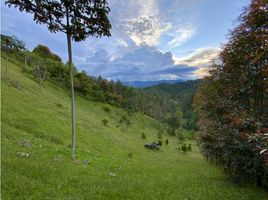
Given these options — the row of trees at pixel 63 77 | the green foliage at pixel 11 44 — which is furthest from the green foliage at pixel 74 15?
the green foliage at pixel 11 44

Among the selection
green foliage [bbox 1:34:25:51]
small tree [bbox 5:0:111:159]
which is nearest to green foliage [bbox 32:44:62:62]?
green foliage [bbox 1:34:25:51]

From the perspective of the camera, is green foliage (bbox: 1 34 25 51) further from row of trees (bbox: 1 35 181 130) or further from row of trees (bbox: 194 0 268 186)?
row of trees (bbox: 194 0 268 186)

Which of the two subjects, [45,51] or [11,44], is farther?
[45,51]

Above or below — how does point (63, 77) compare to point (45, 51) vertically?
below

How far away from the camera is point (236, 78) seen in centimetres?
1762

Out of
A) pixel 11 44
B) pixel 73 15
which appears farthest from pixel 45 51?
pixel 73 15

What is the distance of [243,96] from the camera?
56.4ft

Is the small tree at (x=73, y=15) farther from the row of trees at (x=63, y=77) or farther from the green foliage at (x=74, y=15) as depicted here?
the row of trees at (x=63, y=77)

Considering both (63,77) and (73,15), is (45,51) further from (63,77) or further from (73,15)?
(73,15)

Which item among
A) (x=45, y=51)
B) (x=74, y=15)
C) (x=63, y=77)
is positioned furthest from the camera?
(x=45, y=51)

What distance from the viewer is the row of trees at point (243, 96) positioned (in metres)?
14.2

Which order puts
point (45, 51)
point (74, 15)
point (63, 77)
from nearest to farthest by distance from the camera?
point (74, 15) → point (63, 77) → point (45, 51)

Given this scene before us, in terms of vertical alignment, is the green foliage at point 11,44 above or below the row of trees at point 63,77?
above

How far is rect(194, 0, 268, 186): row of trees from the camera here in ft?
46.8
